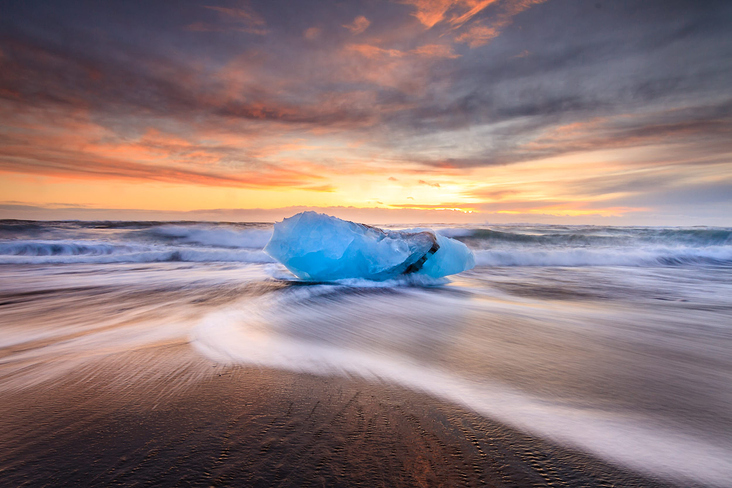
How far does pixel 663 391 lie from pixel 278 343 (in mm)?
2280

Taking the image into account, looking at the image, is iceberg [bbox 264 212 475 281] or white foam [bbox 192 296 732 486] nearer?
white foam [bbox 192 296 732 486]

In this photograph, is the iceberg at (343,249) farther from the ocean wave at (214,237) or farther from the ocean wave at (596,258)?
the ocean wave at (214,237)

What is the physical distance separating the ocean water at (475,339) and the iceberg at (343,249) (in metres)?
0.26

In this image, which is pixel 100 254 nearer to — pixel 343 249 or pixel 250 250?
pixel 250 250

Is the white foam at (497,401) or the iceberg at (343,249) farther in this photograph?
the iceberg at (343,249)

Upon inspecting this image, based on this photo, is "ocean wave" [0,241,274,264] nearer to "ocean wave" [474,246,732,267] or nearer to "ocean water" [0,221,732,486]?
"ocean water" [0,221,732,486]

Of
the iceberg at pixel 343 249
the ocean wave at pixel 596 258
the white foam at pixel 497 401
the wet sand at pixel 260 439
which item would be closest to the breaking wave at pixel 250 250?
the ocean wave at pixel 596 258

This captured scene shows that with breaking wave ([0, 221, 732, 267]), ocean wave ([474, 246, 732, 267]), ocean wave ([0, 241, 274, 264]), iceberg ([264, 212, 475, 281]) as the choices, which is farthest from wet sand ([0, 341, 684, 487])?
ocean wave ([474, 246, 732, 267])

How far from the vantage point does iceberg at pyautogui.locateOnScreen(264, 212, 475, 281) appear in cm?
515

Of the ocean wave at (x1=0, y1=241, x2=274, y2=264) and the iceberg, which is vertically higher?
the iceberg

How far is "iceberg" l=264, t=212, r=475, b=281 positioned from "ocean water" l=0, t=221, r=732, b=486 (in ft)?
0.84

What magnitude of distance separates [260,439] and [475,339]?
1.83 metres

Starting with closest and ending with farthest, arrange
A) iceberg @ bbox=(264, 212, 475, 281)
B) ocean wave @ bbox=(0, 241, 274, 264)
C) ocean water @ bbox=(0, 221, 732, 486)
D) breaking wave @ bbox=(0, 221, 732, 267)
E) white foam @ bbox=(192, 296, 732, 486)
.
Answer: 1. white foam @ bbox=(192, 296, 732, 486)
2. ocean water @ bbox=(0, 221, 732, 486)
3. iceberg @ bbox=(264, 212, 475, 281)
4. ocean wave @ bbox=(0, 241, 274, 264)
5. breaking wave @ bbox=(0, 221, 732, 267)

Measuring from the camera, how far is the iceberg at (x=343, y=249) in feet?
16.9
